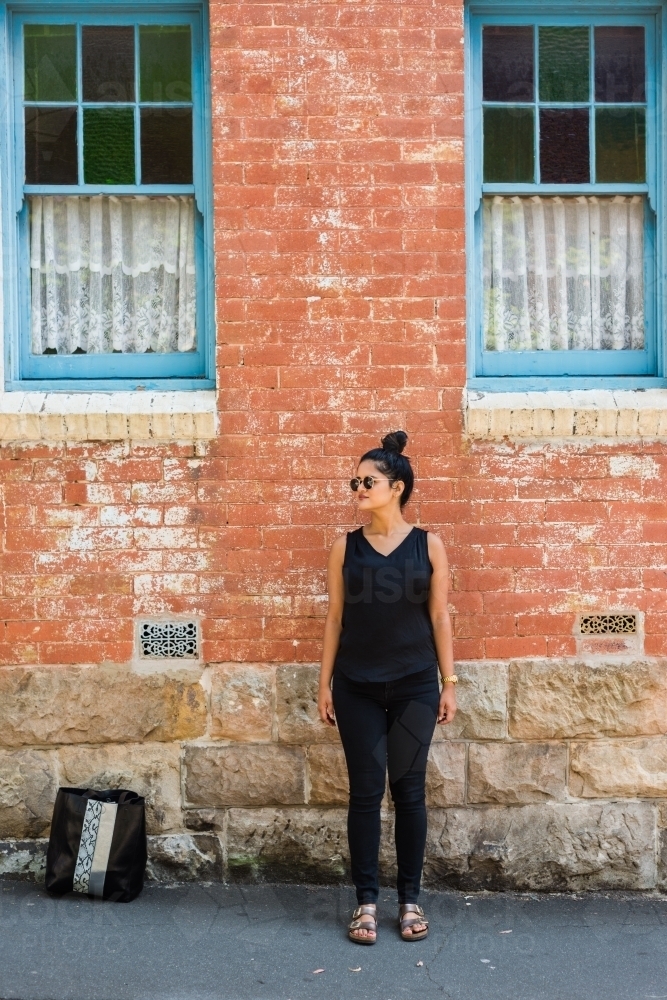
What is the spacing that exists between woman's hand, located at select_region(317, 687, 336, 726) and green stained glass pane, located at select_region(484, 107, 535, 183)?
255 centimetres

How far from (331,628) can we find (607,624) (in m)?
1.38

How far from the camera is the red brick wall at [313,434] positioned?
4.95 meters

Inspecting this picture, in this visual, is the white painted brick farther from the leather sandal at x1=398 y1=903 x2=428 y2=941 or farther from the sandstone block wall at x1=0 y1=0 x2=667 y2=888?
the leather sandal at x1=398 y1=903 x2=428 y2=941

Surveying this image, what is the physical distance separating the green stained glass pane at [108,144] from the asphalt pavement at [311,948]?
3321 mm

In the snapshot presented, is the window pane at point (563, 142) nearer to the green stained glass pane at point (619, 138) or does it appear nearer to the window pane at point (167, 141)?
the green stained glass pane at point (619, 138)

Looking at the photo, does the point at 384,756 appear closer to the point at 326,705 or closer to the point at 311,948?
the point at 326,705

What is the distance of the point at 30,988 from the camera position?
157 inches

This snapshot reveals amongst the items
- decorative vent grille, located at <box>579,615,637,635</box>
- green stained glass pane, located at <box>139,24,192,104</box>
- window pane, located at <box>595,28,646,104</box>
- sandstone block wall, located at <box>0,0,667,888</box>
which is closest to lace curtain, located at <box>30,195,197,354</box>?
sandstone block wall, located at <box>0,0,667,888</box>

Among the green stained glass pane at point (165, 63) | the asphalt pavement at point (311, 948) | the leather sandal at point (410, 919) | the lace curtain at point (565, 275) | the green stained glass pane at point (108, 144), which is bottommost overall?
the asphalt pavement at point (311, 948)

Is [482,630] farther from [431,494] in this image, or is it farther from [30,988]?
[30,988]

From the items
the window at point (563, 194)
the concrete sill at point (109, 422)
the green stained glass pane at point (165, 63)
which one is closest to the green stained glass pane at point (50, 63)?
the green stained glass pane at point (165, 63)

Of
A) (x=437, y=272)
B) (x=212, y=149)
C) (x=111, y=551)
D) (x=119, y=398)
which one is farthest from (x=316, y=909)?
(x=212, y=149)

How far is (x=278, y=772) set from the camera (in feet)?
16.4

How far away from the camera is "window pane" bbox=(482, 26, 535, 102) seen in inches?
205
